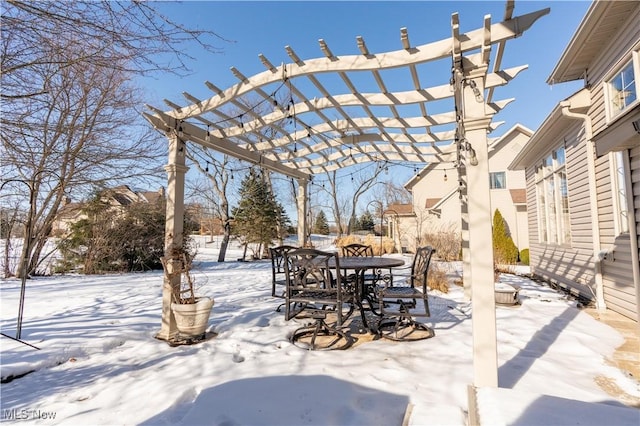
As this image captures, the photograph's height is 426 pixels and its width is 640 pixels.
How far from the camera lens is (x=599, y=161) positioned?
435 centimetres

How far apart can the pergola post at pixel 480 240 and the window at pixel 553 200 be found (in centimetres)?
466

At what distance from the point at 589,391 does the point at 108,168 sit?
8683mm

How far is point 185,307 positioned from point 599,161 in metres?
5.74

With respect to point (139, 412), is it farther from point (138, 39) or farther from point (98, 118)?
point (98, 118)

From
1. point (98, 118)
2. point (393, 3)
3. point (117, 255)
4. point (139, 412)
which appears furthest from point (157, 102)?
point (139, 412)

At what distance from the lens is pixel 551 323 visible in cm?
367

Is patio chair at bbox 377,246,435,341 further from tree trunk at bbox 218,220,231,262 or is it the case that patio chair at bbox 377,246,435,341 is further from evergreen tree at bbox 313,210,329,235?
evergreen tree at bbox 313,210,329,235

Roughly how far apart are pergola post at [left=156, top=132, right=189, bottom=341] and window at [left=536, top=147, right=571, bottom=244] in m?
6.40

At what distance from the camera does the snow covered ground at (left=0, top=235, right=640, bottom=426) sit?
5.90ft

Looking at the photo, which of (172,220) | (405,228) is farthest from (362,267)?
(405,228)

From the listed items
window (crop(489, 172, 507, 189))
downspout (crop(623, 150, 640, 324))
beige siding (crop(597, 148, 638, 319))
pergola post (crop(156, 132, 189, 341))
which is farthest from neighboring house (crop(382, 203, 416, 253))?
pergola post (crop(156, 132, 189, 341))

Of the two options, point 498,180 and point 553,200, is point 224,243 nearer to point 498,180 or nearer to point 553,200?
point 553,200

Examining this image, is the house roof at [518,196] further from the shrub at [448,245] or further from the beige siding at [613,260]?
the beige siding at [613,260]

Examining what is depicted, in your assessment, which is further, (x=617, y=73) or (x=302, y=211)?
(x=302, y=211)
